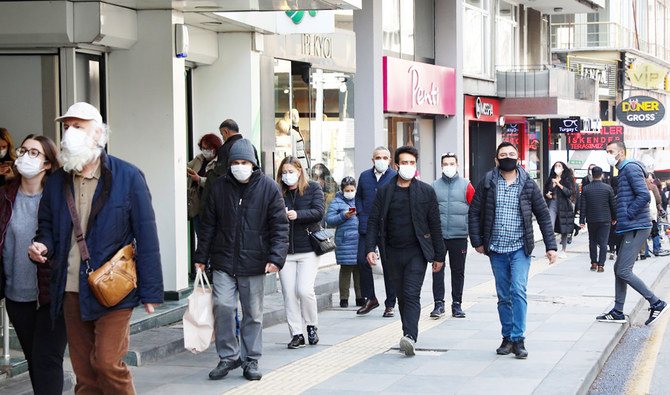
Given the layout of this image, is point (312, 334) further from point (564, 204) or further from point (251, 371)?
point (564, 204)

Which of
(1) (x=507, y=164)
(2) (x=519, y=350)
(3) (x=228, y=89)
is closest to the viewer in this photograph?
(2) (x=519, y=350)

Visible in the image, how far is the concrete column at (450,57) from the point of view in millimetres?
23219

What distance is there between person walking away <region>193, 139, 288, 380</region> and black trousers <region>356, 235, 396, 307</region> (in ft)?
11.6

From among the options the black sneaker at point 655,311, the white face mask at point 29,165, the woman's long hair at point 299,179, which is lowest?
the black sneaker at point 655,311

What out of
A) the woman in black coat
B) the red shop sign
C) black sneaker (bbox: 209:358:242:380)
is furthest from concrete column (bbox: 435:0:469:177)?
black sneaker (bbox: 209:358:242:380)

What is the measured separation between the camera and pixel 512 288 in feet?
29.2

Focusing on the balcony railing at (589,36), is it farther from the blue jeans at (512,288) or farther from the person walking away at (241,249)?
the person walking away at (241,249)

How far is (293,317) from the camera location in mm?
9406

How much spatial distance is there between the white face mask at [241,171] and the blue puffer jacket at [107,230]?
2.13m

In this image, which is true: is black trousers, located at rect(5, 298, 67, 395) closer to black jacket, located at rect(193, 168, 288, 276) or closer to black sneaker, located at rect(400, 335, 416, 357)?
black jacket, located at rect(193, 168, 288, 276)

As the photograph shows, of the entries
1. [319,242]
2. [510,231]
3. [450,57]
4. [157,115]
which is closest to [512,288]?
[510,231]

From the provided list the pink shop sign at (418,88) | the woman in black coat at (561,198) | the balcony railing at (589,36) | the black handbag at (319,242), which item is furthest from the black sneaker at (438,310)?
the balcony railing at (589,36)

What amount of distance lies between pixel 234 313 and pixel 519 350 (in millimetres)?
2579

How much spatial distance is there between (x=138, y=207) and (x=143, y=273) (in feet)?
1.25
